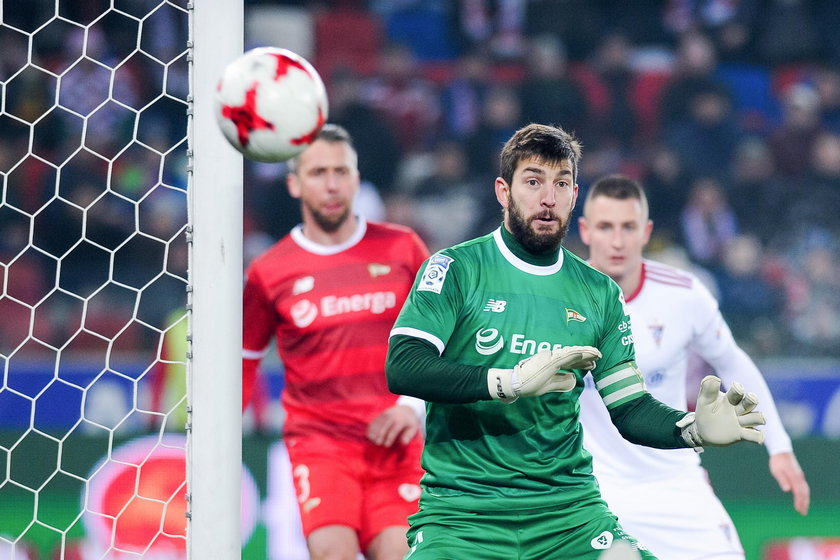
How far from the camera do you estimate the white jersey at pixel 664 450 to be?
4.73 metres

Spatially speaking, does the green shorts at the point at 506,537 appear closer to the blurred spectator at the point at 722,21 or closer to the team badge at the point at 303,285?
the team badge at the point at 303,285

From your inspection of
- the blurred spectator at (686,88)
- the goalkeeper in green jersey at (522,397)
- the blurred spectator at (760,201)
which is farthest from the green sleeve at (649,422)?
the blurred spectator at (686,88)

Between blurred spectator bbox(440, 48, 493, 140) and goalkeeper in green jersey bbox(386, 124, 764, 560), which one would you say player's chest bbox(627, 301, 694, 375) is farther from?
blurred spectator bbox(440, 48, 493, 140)

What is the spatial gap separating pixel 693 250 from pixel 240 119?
296 inches

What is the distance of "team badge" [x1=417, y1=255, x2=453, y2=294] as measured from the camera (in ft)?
11.6

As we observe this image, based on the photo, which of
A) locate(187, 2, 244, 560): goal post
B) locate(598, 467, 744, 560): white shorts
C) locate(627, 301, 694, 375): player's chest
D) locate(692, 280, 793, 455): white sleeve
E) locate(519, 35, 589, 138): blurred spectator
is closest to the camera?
locate(187, 2, 244, 560): goal post

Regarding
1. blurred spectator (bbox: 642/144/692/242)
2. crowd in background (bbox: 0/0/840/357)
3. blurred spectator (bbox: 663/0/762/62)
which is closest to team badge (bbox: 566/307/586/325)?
crowd in background (bbox: 0/0/840/357)

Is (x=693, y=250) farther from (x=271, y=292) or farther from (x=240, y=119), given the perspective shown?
(x=240, y=119)

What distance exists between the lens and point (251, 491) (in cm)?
708

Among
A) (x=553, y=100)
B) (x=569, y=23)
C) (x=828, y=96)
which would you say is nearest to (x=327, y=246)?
(x=553, y=100)

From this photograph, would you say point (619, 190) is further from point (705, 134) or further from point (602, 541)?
point (705, 134)

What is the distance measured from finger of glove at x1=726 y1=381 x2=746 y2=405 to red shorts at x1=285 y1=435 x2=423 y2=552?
189 cm

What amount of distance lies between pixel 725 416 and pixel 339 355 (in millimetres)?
2045

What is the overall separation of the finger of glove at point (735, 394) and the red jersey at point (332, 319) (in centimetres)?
196
